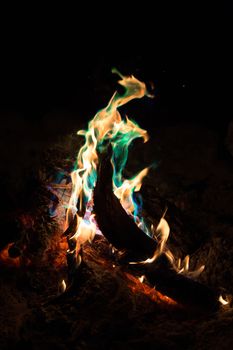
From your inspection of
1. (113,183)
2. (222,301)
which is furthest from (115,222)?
(222,301)

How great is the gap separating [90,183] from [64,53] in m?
4.48

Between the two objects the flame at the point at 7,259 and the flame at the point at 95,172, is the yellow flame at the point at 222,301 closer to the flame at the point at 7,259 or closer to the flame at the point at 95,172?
the flame at the point at 95,172

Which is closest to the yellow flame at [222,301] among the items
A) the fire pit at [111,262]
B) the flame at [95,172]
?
the fire pit at [111,262]

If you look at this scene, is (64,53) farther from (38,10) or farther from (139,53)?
(139,53)

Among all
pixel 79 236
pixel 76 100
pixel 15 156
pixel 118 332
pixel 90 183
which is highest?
pixel 76 100

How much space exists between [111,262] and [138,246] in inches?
19.7

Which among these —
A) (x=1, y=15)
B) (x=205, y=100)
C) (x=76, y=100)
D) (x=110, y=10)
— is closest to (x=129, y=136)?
(x=76, y=100)

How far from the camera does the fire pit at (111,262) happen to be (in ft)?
8.50

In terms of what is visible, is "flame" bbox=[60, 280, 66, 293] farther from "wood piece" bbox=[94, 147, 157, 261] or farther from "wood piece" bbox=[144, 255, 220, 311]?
"wood piece" bbox=[144, 255, 220, 311]

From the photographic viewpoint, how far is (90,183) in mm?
3598

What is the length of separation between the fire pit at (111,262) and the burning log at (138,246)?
0.01 metres

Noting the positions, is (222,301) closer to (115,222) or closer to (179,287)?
(179,287)

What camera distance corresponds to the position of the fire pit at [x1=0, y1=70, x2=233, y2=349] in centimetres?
259

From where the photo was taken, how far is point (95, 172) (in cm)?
362
